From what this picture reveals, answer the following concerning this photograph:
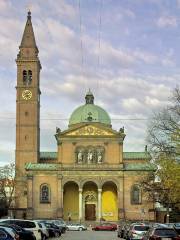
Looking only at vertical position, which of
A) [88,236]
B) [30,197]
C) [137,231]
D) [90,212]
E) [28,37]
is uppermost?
[28,37]

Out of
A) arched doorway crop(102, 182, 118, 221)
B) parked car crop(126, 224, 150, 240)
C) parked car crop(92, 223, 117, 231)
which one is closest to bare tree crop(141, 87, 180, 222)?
parked car crop(126, 224, 150, 240)

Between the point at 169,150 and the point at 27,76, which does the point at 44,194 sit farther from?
the point at 169,150

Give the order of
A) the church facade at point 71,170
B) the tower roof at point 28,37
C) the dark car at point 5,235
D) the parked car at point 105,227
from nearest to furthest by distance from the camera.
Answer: the dark car at point 5,235 → the parked car at point 105,227 → the church facade at point 71,170 → the tower roof at point 28,37

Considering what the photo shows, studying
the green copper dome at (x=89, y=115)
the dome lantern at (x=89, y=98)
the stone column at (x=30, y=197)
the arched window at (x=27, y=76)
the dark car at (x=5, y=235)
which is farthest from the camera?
the dome lantern at (x=89, y=98)

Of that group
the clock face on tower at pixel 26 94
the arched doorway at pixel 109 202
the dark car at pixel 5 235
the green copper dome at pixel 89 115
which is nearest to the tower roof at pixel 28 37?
the clock face on tower at pixel 26 94

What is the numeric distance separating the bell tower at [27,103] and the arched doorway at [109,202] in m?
12.7

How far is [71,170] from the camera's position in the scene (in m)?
98.2

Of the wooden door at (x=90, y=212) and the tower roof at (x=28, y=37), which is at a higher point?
the tower roof at (x=28, y=37)

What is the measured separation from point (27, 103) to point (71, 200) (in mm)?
17787

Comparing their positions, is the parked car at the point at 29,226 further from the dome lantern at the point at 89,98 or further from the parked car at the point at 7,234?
the dome lantern at the point at 89,98

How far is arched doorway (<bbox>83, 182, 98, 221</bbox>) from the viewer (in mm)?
100875

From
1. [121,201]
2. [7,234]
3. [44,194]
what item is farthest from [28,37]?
[7,234]

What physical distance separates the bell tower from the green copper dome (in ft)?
25.0

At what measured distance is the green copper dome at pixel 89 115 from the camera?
10500 centimetres
